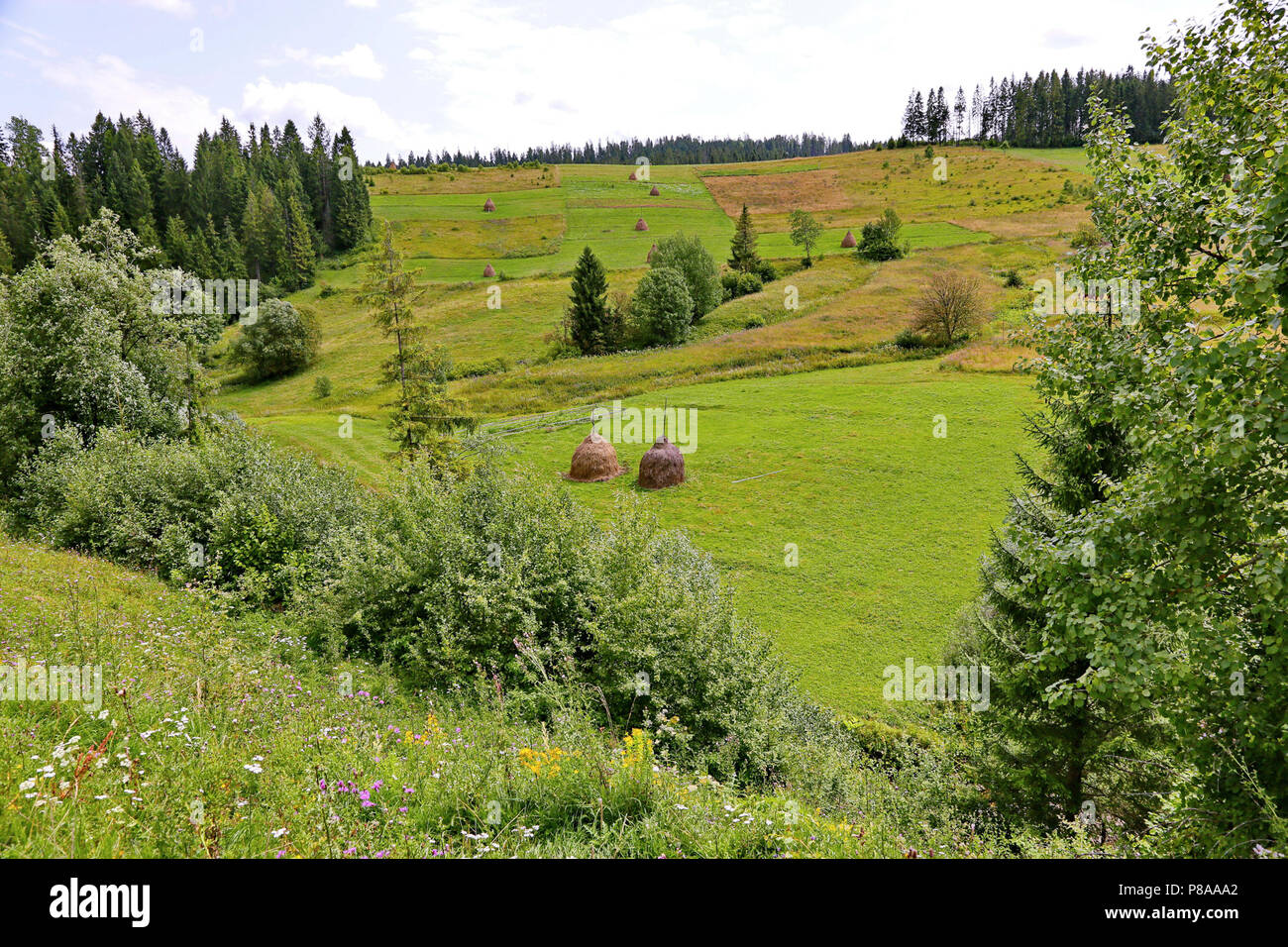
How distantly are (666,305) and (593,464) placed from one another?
38.5 m

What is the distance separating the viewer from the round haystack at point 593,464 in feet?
121

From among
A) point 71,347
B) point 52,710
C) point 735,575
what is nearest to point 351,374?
point 71,347

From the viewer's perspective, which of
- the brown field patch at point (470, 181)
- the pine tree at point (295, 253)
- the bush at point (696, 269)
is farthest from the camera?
the brown field patch at point (470, 181)

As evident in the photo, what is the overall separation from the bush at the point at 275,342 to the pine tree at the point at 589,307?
3286cm

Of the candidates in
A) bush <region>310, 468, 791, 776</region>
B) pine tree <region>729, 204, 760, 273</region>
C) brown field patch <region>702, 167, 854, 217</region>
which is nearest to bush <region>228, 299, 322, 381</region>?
pine tree <region>729, 204, 760, 273</region>

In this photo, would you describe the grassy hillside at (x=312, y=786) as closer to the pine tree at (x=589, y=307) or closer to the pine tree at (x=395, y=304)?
the pine tree at (x=395, y=304)

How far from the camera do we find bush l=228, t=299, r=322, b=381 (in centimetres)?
7662

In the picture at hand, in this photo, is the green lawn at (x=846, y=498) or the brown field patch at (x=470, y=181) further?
the brown field patch at (x=470, y=181)

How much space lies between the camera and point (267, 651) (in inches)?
434

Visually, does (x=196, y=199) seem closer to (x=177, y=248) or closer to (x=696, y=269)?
(x=177, y=248)

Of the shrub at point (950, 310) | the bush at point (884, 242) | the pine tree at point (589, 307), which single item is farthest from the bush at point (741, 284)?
the shrub at point (950, 310)

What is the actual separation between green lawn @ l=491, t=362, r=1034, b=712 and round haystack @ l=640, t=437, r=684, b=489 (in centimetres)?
86

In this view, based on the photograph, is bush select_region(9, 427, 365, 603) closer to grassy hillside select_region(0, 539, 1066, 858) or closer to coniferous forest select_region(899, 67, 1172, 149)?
grassy hillside select_region(0, 539, 1066, 858)
